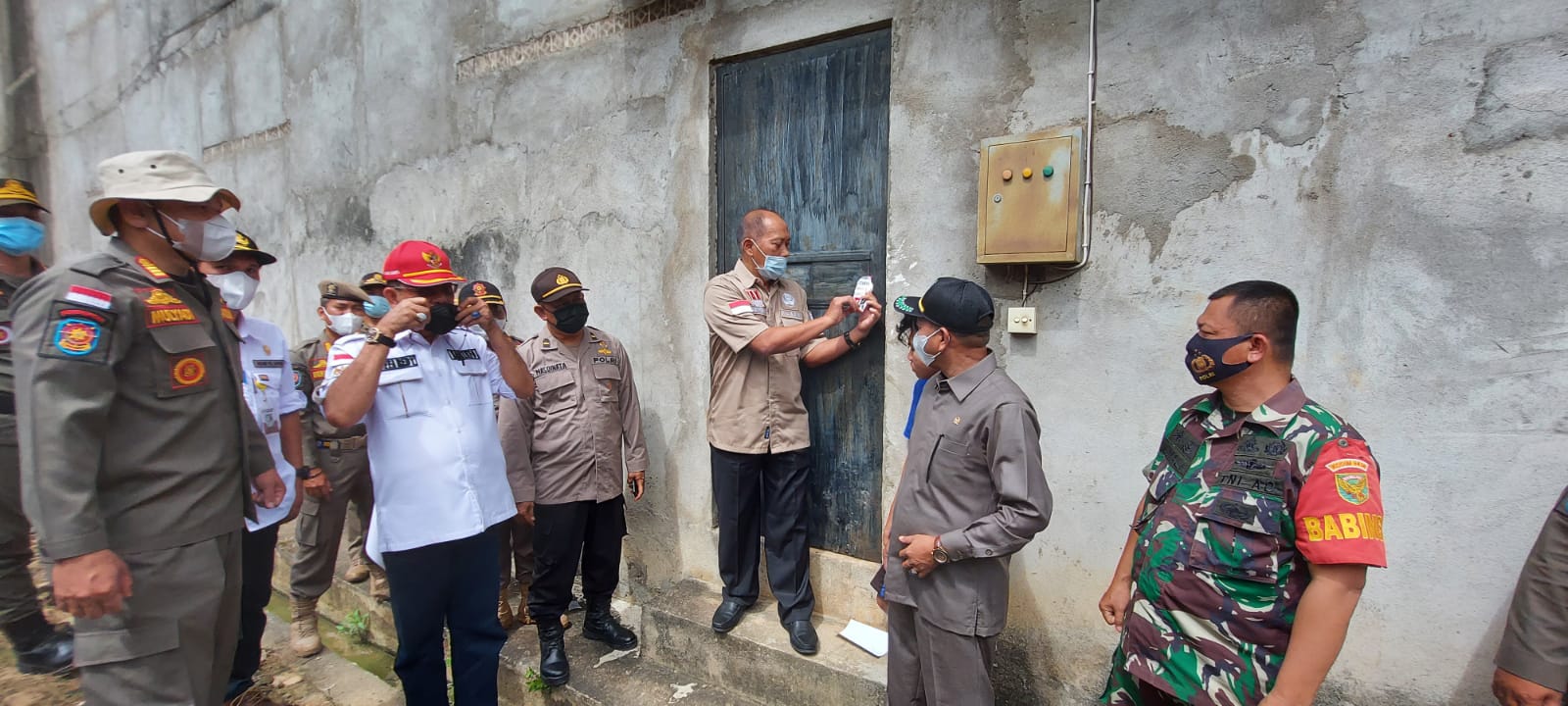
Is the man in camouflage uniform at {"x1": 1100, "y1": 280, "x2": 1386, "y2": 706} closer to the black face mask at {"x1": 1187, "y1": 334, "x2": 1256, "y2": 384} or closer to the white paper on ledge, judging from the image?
the black face mask at {"x1": 1187, "y1": 334, "x2": 1256, "y2": 384}

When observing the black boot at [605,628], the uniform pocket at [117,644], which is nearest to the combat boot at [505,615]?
the black boot at [605,628]

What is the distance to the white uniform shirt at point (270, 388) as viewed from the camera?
9.96 feet

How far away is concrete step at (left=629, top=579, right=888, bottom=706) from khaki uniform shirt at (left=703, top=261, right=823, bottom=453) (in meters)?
0.88

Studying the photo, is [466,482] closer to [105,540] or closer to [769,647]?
[105,540]

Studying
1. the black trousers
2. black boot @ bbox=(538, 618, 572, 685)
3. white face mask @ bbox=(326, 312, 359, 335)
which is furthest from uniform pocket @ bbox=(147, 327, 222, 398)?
white face mask @ bbox=(326, 312, 359, 335)

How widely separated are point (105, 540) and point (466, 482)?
99 cm

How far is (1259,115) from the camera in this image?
233cm

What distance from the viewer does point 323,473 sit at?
151 inches

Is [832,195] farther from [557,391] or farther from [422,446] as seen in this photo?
[422,446]

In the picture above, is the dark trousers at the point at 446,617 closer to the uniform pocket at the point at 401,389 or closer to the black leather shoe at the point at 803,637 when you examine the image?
the uniform pocket at the point at 401,389

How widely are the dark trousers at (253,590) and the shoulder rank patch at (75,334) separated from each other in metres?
1.52

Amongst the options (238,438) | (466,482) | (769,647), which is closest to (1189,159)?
(769,647)

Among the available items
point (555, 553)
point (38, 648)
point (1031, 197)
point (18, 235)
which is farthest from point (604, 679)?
point (18, 235)

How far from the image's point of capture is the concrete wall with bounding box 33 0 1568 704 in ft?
6.72
